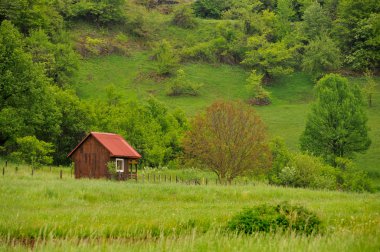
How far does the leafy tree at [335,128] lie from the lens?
6247 centimetres

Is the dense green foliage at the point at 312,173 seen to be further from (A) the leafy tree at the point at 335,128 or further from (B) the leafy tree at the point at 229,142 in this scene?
(A) the leafy tree at the point at 335,128

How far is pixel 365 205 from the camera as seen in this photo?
23797 millimetres

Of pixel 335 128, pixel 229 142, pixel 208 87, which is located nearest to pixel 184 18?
pixel 208 87

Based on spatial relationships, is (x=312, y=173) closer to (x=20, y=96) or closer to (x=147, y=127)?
(x=147, y=127)

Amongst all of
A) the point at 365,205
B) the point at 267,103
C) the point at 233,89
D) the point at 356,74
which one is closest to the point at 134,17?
the point at 233,89

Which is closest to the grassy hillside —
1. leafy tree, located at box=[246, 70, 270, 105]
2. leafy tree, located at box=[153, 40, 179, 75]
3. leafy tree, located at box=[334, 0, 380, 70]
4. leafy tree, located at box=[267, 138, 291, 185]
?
leafy tree, located at box=[246, 70, 270, 105]

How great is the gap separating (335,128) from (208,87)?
3901 centimetres

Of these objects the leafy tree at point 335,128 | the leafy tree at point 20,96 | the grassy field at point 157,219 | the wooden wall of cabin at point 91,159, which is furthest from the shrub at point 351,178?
the leafy tree at point 20,96

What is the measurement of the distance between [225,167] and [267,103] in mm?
46956

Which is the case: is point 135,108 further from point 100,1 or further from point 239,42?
point 100,1

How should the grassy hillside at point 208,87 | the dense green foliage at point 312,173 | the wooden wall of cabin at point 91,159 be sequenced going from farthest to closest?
the grassy hillside at point 208,87 < the dense green foliage at point 312,173 < the wooden wall of cabin at point 91,159

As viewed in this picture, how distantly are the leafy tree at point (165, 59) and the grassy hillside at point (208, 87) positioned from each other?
8.10 ft

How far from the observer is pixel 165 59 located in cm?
10312

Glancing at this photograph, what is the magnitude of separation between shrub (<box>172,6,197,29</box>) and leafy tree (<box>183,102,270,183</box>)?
273ft
